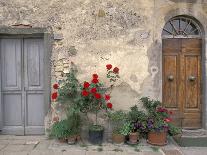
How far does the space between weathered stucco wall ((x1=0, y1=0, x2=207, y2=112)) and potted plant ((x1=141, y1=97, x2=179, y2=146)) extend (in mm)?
315

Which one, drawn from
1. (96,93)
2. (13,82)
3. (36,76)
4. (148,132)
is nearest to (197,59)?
(148,132)

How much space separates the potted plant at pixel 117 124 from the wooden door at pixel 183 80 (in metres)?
1.22

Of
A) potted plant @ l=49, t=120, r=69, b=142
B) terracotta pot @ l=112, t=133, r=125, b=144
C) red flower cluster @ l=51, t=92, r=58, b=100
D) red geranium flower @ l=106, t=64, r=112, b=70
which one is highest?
red geranium flower @ l=106, t=64, r=112, b=70

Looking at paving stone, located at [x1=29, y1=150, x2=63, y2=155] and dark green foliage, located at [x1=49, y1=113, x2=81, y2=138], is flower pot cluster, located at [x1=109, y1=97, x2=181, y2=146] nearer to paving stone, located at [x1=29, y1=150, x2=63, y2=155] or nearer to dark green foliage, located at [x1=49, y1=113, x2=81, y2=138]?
dark green foliage, located at [x1=49, y1=113, x2=81, y2=138]

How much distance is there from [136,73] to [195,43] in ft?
5.35

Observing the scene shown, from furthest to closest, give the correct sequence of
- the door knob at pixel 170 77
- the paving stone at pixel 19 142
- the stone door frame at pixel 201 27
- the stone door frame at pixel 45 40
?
the door knob at pixel 170 77 < the stone door frame at pixel 201 27 < the stone door frame at pixel 45 40 < the paving stone at pixel 19 142

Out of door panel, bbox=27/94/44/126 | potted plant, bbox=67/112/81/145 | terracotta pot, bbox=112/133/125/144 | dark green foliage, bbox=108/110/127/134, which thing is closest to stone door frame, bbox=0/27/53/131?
door panel, bbox=27/94/44/126

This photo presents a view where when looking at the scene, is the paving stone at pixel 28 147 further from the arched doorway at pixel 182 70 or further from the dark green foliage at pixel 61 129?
the arched doorway at pixel 182 70

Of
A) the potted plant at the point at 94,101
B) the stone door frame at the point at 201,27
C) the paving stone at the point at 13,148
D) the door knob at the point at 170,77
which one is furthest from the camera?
the door knob at the point at 170,77

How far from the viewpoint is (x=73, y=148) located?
6.23 meters

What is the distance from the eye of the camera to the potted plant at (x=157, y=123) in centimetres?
639

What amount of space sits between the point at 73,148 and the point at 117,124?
46.9 inches

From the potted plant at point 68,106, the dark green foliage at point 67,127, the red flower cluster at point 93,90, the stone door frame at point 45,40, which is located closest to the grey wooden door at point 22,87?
the stone door frame at point 45,40

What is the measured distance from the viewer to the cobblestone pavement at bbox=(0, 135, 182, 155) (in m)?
5.97
